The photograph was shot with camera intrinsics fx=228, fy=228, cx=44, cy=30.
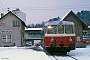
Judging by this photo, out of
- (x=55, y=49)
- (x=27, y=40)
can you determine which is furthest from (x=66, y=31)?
(x=27, y=40)

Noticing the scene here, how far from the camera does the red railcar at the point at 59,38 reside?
61.4 feet

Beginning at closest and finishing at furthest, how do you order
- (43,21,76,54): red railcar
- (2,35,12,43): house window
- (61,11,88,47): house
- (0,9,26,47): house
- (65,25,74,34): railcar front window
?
(43,21,76,54): red railcar, (65,25,74,34): railcar front window, (61,11,88,47): house, (2,35,12,43): house window, (0,9,26,47): house

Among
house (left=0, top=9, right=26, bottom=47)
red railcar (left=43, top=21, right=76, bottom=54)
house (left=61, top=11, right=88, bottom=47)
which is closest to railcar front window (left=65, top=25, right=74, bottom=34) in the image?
red railcar (left=43, top=21, right=76, bottom=54)

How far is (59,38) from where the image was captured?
742 inches

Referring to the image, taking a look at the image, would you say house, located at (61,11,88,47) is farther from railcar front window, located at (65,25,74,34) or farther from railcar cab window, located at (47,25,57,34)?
railcar cab window, located at (47,25,57,34)

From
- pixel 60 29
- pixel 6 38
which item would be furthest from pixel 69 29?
pixel 6 38

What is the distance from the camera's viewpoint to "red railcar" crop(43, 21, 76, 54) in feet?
61.4

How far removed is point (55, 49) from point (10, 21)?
112ft

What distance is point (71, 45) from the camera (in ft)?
60.2

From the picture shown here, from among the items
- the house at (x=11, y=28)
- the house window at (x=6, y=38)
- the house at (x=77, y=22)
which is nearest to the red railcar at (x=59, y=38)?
the house at (x=77, y=22)

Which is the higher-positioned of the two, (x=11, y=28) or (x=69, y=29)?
(x=11, y=28)

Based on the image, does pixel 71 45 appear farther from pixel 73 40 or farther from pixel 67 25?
pixel 67 25

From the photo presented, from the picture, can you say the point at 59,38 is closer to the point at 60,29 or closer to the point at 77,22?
the point at 60,29

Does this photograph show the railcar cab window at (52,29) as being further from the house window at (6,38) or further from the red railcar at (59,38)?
the house window at (6,38)
